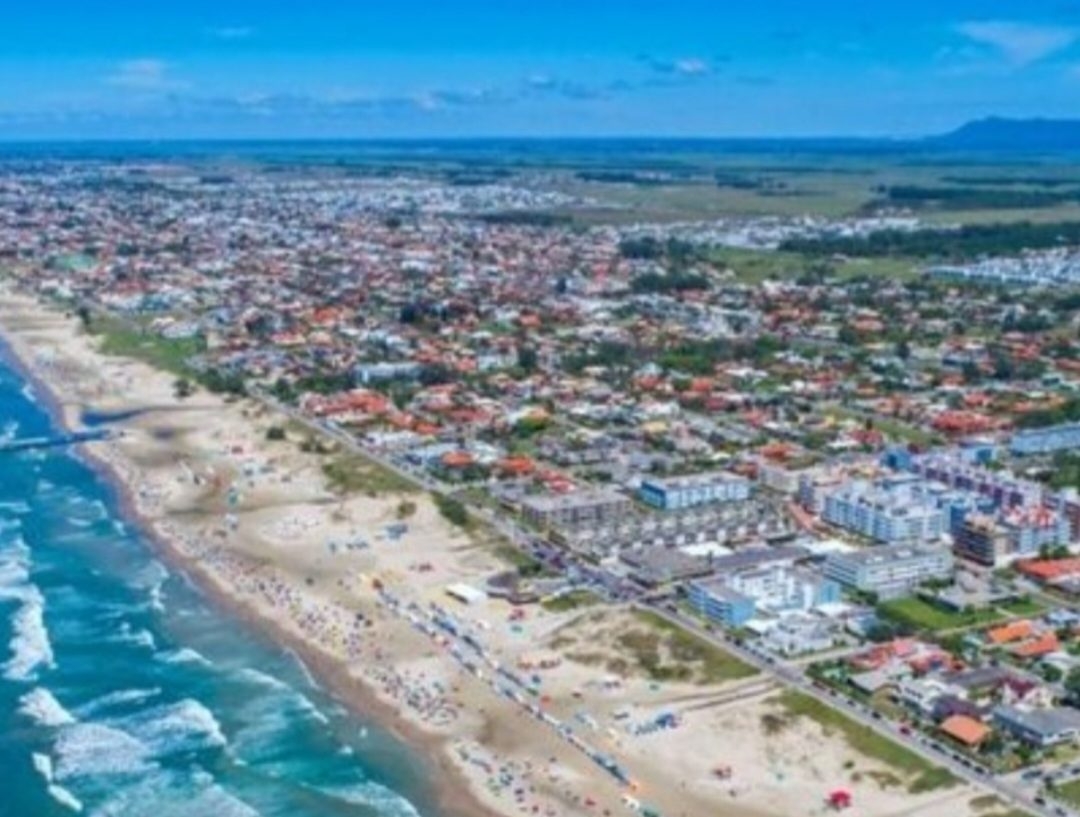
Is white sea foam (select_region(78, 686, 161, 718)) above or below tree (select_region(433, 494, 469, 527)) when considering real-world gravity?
below

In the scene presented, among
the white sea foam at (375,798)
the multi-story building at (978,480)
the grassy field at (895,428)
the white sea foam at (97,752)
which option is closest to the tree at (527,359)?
the grassy field at (895,428)

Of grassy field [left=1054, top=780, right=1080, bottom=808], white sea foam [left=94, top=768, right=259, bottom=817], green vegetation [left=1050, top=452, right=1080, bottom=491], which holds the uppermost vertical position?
green vegetation [left=1050, top=452, right=1080, bottom=491]

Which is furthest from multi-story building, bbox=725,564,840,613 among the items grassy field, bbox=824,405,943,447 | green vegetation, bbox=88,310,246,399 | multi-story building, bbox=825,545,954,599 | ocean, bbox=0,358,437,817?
green vegetation, bbox=88,310,246,399

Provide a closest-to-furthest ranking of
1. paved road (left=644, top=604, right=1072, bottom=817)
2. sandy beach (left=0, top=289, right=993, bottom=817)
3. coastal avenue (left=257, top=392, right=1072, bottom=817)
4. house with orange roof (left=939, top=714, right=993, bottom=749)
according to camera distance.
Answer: paved road (left=644, top=604, right=1072, bottom=817) → coastal avenue (left=257, top=392, right=1072, bottom=817) → sandy beach (left=0, top=289, right=993, bottom=817) → house with orange roof (left=939, top=714, right=993, bottom=749)

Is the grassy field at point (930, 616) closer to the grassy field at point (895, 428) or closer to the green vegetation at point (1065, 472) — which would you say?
the green vegetation at point (1065, 472)

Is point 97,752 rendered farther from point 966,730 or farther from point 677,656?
point 966,730

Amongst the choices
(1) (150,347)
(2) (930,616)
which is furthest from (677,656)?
(1) (150,347)

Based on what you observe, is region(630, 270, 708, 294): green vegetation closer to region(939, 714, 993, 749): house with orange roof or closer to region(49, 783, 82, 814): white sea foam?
region(939, 714, 993, 749): house with orange roof
